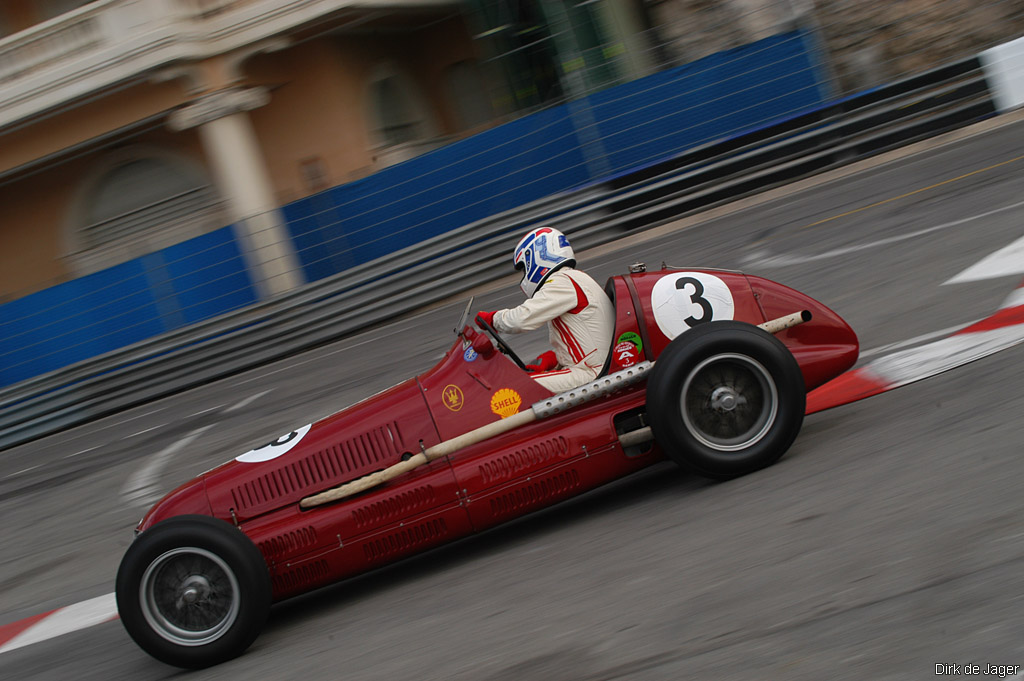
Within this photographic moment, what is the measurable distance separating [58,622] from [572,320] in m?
3.40

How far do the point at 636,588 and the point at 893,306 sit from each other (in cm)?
415

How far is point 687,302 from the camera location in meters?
5.11

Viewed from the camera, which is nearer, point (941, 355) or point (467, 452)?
point (467, 452)

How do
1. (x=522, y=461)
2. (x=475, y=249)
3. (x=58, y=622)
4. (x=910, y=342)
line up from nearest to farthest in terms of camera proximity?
(x=522, y=461) < (x=58, y=622) < (x=910, y=342) < (x=475, y=249)

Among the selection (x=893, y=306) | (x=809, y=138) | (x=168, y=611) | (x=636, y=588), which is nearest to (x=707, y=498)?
(x=636, y=588)

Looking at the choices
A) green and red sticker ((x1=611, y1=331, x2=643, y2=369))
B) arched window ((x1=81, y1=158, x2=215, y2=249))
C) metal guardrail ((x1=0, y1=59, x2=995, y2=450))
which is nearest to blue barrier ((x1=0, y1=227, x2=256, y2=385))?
metal guardrail ((x1=0, y1=59, x2=995, y2=450))

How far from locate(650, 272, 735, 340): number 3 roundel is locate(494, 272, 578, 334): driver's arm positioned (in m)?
0.42

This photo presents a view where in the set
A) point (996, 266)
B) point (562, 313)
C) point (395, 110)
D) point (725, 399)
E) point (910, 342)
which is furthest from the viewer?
point (395, 110)

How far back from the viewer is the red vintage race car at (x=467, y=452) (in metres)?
4.52

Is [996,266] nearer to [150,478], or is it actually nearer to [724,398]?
[724,398]

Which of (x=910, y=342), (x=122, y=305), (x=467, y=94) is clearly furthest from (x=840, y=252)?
(x=467, y=94)

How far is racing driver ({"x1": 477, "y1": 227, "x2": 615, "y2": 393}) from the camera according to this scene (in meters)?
5.11

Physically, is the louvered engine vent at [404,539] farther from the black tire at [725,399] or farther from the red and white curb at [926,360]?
the red and white curb at [926,360]

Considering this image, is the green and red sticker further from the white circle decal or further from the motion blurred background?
the motion blurred background
